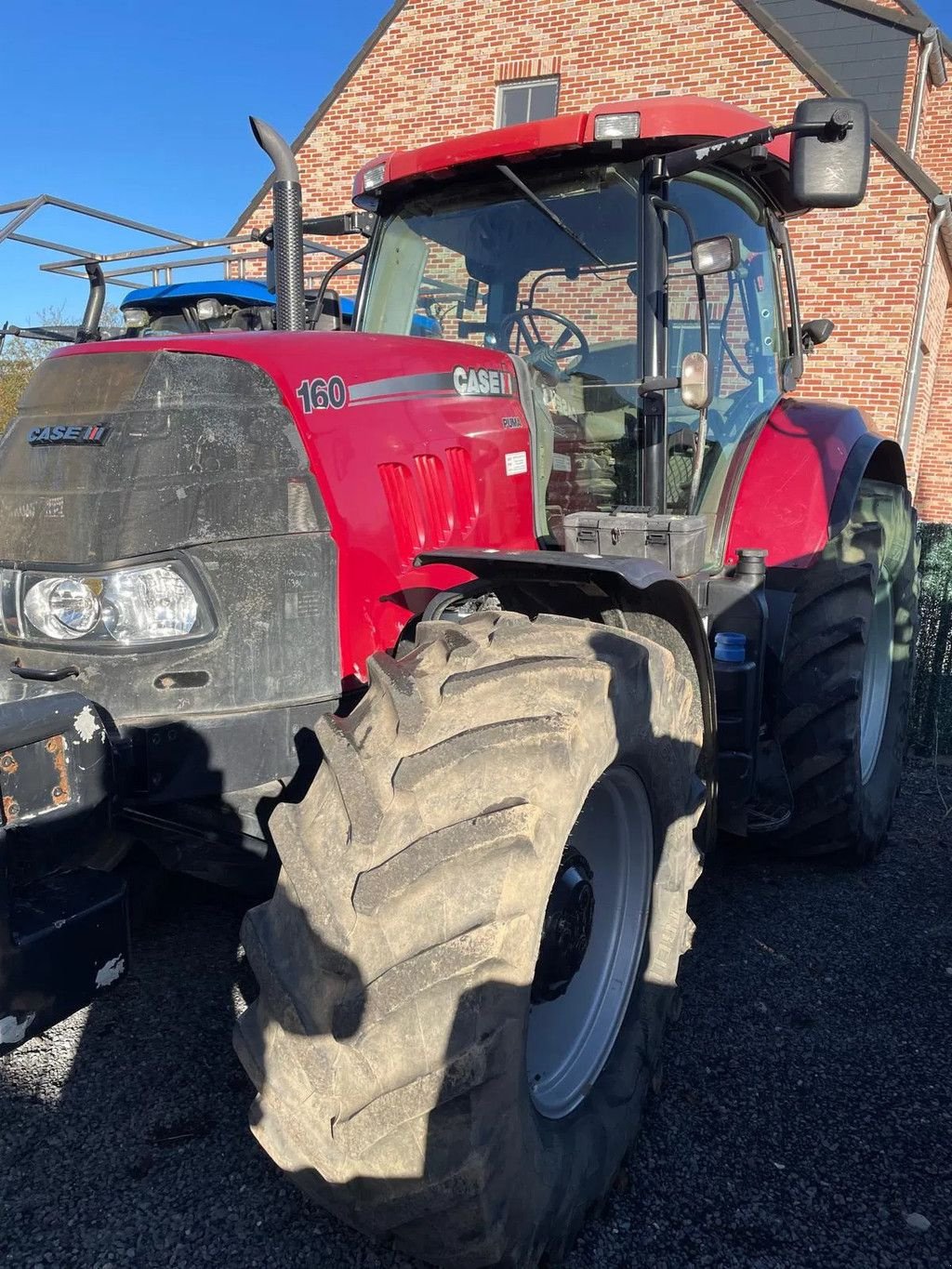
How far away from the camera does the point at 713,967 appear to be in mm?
3049

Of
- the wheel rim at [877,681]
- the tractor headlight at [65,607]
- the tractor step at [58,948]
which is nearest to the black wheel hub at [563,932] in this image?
the tractor step at [58,948]

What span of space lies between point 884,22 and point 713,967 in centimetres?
1347

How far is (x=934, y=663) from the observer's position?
18.5 feet

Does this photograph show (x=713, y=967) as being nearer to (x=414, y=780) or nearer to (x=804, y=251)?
(x=414, y=780)

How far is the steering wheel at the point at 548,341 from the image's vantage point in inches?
121

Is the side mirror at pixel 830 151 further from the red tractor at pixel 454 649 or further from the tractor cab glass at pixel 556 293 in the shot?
the tractor cab glass at pixel 556 293

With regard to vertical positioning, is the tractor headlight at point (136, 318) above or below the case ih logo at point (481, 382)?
above

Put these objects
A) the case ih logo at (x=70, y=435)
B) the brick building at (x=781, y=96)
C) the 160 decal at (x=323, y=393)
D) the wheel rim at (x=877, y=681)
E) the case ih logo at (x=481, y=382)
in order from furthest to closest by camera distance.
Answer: the brick building at (x=781, y=96), the wheel rim at (x=877, y=681), the case ih logo at (x=481, y=382), the 160 decal at (x=323, y=393), the case ih logo at (x=70, y=435)

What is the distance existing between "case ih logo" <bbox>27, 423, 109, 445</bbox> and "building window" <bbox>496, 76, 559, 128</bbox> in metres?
12.9

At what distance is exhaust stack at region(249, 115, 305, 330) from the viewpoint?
2904mm

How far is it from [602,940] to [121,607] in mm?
1340

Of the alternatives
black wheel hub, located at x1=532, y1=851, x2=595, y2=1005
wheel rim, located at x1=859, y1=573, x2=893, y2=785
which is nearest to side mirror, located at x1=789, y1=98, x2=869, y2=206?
wheel rim, located at x1=859, y1=573, x2=893, y2=785

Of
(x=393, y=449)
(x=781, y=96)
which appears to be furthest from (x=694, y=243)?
(x=781, y=96)

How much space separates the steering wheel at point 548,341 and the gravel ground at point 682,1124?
188 cm
